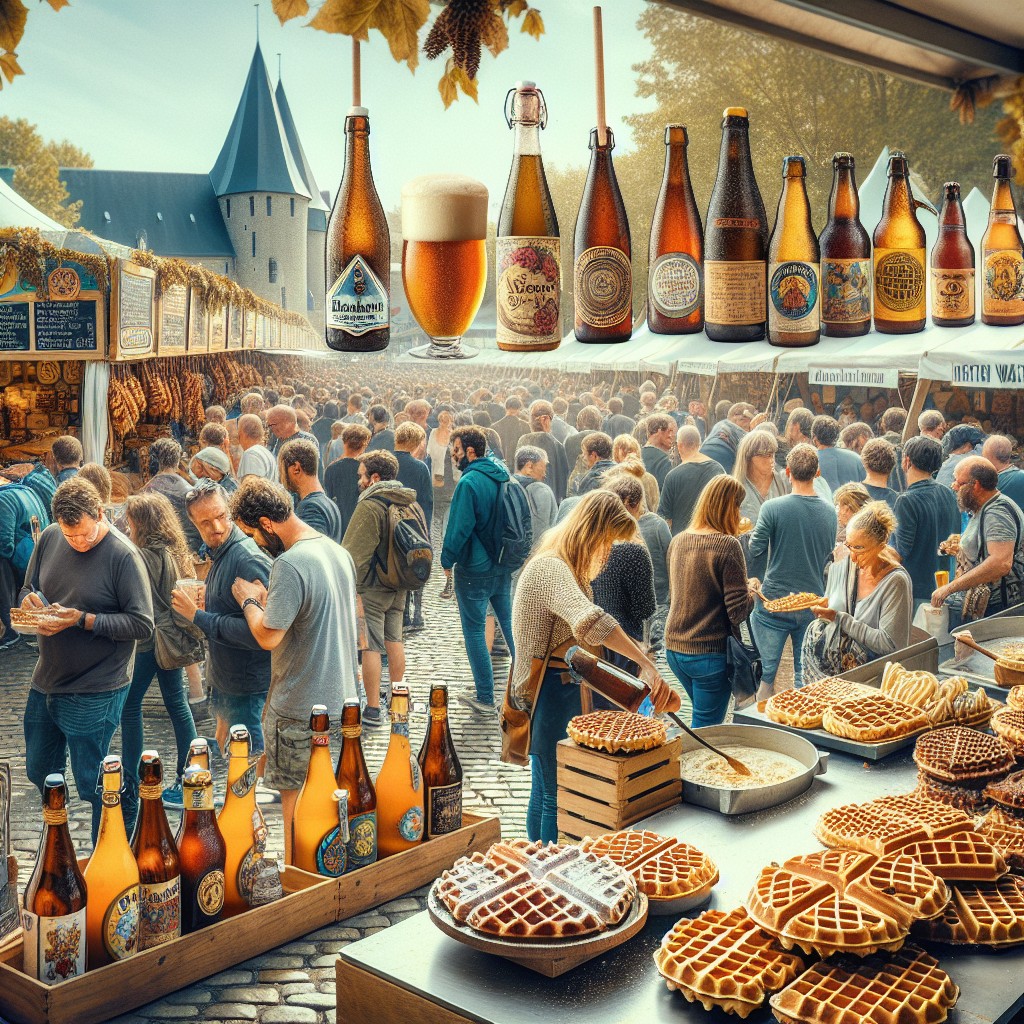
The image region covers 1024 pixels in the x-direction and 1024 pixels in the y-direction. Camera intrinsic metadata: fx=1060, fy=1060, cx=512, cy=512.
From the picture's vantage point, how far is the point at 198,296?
418 centimetres

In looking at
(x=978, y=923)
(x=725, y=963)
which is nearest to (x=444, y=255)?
(x=725, y=963)

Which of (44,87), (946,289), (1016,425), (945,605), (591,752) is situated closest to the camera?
(591,752)

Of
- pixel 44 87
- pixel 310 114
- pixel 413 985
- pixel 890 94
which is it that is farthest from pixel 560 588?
pixel 890 94

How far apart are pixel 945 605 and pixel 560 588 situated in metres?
2.43

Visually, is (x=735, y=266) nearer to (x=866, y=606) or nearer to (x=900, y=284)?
(x=900, y=284)

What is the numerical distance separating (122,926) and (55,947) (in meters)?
0.13

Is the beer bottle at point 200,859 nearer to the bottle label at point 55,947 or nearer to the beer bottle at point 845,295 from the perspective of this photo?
the bottle label at point 55,947

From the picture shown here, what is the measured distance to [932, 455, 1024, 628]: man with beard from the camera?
455cm

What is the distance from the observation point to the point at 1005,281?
2.56 meters

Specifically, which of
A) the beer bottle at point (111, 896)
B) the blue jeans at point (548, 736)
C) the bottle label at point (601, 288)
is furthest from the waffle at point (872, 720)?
the beer bottle at point (111, 896)

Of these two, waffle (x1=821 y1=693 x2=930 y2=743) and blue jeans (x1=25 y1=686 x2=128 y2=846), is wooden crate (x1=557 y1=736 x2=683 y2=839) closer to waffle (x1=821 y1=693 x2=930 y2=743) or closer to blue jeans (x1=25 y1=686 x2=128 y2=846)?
waffle (x1=821 y1=693 x2=930 y2=743)

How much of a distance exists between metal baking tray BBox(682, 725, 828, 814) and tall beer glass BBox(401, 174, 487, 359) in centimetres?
114

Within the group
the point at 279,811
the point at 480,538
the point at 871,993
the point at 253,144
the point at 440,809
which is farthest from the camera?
the point at 480,538

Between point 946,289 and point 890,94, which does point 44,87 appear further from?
point 890,94
